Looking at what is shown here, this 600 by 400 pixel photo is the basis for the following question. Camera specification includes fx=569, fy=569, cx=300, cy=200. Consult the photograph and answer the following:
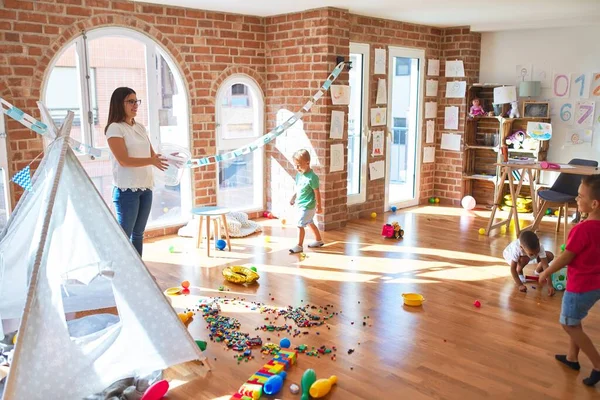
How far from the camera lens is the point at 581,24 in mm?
6305

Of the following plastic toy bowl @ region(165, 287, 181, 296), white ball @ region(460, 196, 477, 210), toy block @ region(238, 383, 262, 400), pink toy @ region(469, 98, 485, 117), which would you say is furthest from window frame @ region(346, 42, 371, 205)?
toy block @ region(238, 383, 262, 400)

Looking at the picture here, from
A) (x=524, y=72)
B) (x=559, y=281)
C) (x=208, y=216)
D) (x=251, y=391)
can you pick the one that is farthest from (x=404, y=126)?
(x=251, y=391)

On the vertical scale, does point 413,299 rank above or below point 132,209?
below

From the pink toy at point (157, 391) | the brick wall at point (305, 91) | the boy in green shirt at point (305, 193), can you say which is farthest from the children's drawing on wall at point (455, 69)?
the pink toy at point (157, 391)

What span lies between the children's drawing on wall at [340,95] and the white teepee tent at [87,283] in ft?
10.9

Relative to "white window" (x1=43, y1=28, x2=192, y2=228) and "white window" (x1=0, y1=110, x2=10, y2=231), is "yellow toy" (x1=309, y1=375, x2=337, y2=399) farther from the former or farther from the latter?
"white window" (x1=43, y1=28, x2=192, y2=228)

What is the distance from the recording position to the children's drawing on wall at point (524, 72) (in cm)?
695

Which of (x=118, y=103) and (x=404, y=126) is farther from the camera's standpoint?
(x=404, y=126)

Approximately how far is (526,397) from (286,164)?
406cm

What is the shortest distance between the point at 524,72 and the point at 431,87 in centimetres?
112

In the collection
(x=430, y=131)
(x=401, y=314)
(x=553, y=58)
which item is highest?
(x=553, y=58)

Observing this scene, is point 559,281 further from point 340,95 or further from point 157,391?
point 157,391

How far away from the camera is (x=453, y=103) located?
736 centimetres

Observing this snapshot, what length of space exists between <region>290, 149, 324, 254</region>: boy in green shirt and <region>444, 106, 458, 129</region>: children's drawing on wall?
9.67 ft
